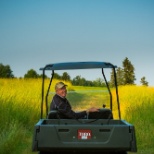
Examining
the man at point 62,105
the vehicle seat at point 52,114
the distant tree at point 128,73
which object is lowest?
the vehicle seat at point 52,114

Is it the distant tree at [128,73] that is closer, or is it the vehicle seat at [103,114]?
the vehicle seat at [103,114]

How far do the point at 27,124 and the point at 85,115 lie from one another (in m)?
5.52

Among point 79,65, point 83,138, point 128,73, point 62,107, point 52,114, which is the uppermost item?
point 128,73

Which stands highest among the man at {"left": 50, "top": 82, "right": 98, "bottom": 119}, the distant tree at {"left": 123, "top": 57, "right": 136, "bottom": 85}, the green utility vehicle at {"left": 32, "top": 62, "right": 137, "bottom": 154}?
the distant tree at {"left": 123, "top": 57, "right": 136, "bottom": 85}

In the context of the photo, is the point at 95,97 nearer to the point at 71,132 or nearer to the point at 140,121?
the point at 140,121

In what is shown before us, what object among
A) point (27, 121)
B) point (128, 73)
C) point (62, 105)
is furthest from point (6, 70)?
point (62, 105)

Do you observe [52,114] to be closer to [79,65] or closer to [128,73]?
[79,65]

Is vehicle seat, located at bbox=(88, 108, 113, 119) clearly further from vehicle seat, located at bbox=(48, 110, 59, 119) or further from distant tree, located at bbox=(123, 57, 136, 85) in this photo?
distant tree, located at bbox=(123, 57, 136, 85)

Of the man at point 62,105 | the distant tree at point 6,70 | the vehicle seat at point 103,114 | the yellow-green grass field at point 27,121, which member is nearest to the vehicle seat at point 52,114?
the man at point 62,105

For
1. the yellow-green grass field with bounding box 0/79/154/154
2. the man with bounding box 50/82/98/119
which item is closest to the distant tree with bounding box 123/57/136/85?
the yellow-green grass field with bounding box 0/79/154/154

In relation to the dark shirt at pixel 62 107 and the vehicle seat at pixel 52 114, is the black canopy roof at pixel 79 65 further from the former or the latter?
the vehicle seat at pixel 52 114

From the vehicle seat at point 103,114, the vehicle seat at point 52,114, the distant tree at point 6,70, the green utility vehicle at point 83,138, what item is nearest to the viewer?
the green utility vehicle at point 83,138

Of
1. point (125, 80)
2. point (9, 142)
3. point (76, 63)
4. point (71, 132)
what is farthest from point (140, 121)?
point (125, 80)

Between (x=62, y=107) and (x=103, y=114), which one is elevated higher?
(x=62, y=107)
